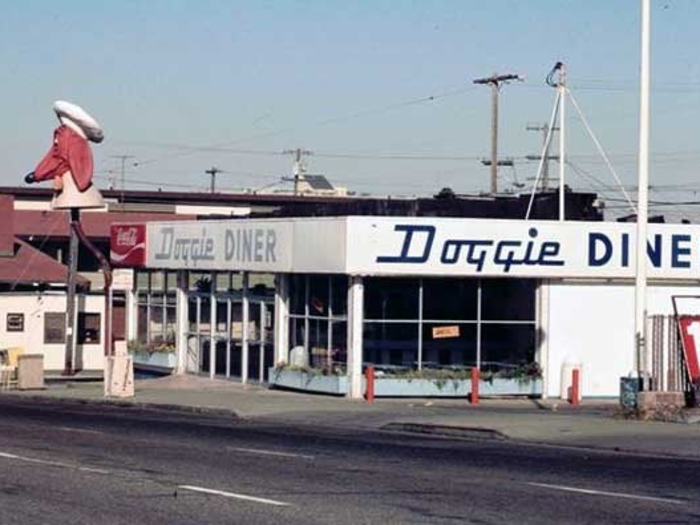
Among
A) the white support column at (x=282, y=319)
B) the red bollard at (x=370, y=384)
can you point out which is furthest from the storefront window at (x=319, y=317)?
the red bollard at (x=370, y=384)

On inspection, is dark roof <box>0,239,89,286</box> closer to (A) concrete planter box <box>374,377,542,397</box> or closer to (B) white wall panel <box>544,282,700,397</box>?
(A) concrete planter box <box>374,377,542,397</box>

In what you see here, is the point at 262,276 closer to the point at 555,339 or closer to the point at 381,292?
the point at 381,292

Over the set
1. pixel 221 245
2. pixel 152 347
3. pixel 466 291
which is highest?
pixel 221 245

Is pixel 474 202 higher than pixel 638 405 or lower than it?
higher

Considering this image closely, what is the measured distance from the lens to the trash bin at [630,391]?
1115 inches

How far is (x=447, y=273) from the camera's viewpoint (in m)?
36.9

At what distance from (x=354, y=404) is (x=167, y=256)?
12.5 m

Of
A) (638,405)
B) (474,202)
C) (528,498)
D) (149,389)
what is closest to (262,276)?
(149,389)

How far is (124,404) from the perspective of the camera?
3638cm

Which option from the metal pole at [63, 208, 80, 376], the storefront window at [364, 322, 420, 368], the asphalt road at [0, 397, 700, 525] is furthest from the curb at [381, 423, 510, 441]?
the metal pole at [63, 208, 80, 376]

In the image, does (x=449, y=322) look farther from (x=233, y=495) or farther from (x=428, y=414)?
(x=233, y=495)

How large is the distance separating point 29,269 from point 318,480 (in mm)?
48924

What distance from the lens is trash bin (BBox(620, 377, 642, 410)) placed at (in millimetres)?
28328

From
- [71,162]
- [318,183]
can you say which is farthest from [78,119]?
[318,183]
